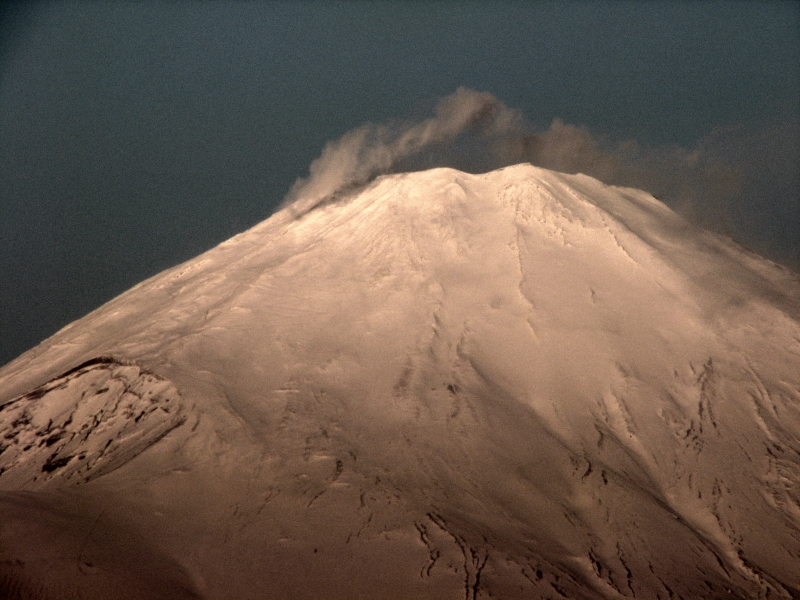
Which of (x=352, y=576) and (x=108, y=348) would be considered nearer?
(x=352, y=576)

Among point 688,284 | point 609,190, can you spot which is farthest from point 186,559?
point 609,190

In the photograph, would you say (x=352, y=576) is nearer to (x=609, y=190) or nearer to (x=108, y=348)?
(x=108, y=348)

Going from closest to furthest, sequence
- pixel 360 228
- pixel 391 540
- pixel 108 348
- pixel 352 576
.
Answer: pixel 352 576 → pixel 391 540 → pixel 108 348 → pixel 360 228

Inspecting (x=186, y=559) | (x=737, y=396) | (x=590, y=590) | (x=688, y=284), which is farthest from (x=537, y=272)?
(x=186, y=559)

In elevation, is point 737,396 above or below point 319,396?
below

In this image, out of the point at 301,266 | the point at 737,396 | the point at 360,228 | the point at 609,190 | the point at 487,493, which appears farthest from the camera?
the point at 609,190

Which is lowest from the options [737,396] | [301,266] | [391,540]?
[737,396]
